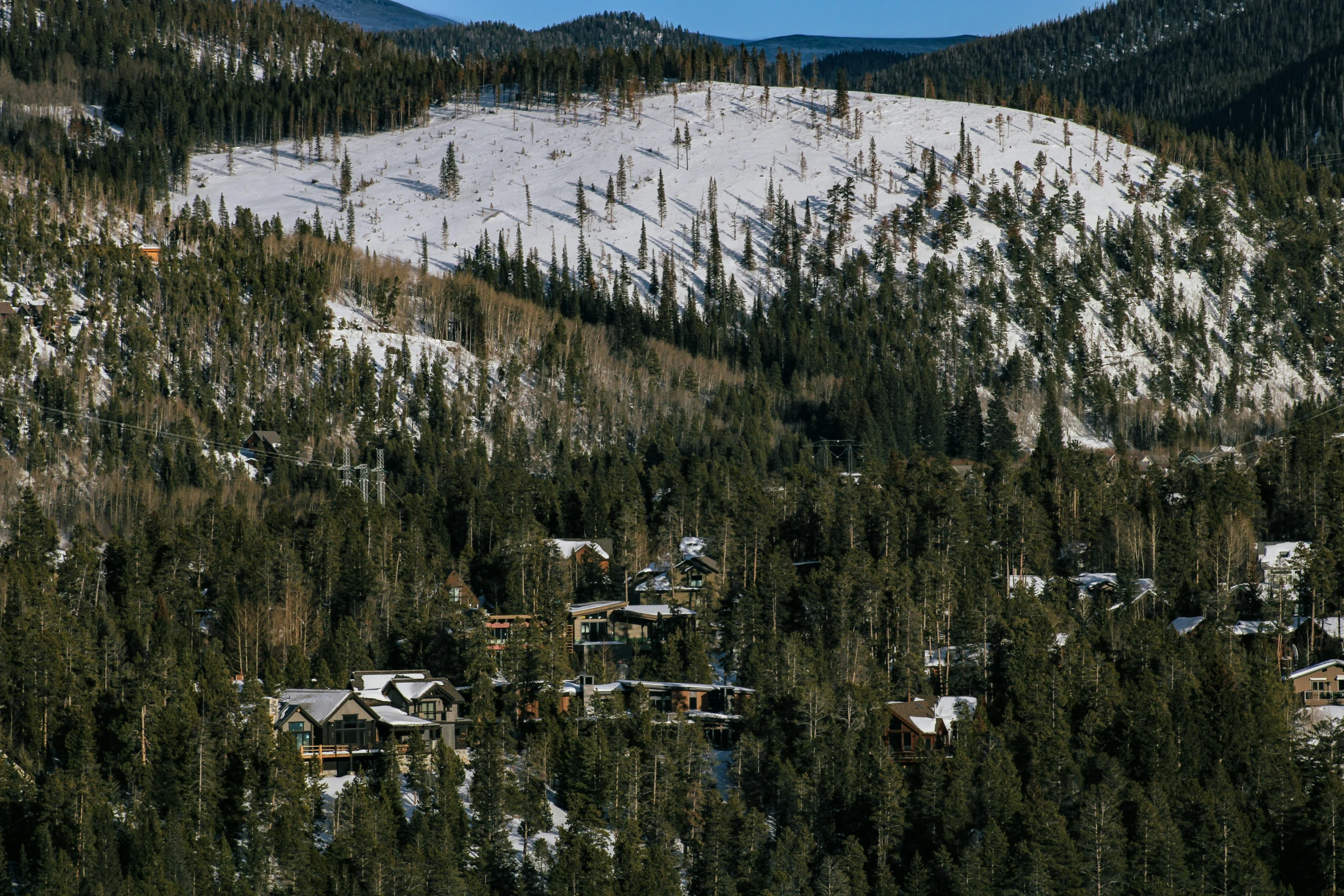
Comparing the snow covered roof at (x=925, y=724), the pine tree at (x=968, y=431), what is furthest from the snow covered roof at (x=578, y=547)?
the pine tree at (x=968, y=431)

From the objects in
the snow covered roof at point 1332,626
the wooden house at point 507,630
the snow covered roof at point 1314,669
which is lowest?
the snow covered roof at point 1314,669

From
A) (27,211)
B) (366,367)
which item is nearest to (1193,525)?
(366,367)

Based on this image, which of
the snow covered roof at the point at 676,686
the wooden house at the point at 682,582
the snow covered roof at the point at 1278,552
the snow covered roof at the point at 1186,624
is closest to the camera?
the snow covered roof at the point at 676,686

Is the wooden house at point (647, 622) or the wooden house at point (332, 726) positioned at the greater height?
the wooden house at point (647, 622)

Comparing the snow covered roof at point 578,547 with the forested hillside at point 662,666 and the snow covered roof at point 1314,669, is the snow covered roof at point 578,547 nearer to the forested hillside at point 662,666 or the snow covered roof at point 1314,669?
the forested hillside at point 662,666

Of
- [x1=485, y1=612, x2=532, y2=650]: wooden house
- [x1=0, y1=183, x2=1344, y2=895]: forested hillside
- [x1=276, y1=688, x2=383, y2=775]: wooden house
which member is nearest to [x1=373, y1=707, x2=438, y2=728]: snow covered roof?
[x1=276, y1=688, x2=383, y2=775]: wooden house

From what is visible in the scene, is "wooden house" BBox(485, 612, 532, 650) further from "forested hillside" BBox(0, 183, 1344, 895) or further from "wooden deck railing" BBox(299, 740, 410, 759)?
"wooden deck railing" BBox(299, 740, 410, 759)

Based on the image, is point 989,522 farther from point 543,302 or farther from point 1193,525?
point 543,302

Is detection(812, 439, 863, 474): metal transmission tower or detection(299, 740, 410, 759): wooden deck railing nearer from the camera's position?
detection(299, 740, 410, 759): wooden deck railing
